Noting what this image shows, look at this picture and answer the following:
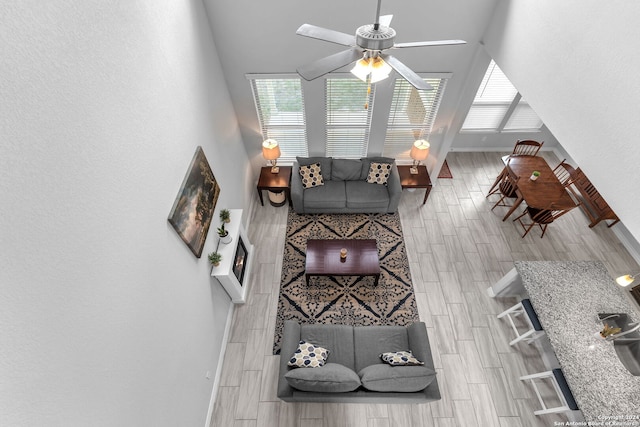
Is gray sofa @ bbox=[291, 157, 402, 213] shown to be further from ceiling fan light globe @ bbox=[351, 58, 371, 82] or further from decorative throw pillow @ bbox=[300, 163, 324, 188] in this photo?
ceiling fan light globe @ bbox=[351, 58, 371, 82]

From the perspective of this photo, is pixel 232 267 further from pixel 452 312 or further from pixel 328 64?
pixel 452 312

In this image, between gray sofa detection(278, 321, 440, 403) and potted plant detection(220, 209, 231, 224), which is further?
potted plant detection(220, 209, 231, 224)

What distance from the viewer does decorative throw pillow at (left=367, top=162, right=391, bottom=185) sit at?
5.54 meters

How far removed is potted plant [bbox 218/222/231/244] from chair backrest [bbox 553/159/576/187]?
581 centimetres

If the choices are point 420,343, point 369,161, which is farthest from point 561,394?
point 369,161

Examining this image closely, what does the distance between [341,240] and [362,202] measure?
3.06 ft

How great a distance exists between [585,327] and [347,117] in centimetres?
427

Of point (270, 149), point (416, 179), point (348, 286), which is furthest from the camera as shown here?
point (416, 179)

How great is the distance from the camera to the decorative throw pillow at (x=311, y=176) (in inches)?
217

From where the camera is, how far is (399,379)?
3053 mm

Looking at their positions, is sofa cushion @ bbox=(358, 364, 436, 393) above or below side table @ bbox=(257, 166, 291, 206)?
below

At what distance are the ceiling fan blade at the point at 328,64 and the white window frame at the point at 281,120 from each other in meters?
2.90

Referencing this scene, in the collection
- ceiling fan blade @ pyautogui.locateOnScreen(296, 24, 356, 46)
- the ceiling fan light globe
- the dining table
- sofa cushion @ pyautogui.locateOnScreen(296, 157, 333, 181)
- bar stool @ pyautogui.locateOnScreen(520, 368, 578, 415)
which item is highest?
sofa cushion @ pyautogui.locateOnScreen(296, 157, 333, 181)

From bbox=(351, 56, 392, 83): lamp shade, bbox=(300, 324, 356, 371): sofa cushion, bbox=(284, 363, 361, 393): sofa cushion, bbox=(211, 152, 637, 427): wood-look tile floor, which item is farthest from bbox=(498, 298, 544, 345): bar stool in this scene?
bbox=(351, 56, 392, 83): lamp shade
